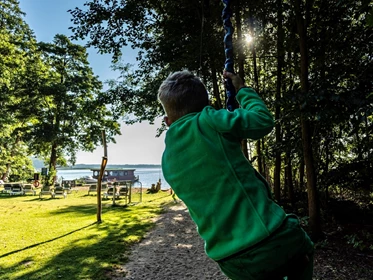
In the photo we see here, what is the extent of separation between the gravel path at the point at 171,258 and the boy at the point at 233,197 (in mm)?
4540

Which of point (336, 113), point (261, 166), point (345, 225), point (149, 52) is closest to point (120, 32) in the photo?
point (149, 52)

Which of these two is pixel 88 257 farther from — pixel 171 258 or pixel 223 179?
pixel 223 179

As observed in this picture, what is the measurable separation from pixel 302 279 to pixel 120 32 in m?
9.76

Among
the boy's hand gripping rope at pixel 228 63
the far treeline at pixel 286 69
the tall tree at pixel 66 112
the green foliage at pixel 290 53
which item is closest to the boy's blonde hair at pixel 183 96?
the boy's hand gripping rope at pixel 228 63

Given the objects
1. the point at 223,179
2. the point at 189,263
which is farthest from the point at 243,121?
the point at 189,263

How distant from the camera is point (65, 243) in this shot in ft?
24.2

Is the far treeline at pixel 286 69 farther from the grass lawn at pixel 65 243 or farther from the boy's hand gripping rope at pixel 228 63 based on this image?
the grass lawn at pixel 65 243

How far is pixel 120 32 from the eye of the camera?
31.8 ft

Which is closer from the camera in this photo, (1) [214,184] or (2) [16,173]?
(1) [214,184]

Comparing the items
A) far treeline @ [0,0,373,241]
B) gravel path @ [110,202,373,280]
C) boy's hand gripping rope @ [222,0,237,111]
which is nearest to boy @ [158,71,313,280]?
boy's hand gripping rope @ [222,0,237,111]

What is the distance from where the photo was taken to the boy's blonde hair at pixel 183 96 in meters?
1.29

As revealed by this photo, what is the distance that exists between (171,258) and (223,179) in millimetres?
5720

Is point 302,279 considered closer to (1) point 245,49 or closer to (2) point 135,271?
(2) point 135,271

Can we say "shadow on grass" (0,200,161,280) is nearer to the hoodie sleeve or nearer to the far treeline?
the far treeline
